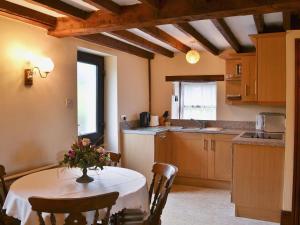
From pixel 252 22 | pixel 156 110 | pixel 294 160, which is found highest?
pixel 252 22

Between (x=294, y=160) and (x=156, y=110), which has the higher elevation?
(x=156, y=110)

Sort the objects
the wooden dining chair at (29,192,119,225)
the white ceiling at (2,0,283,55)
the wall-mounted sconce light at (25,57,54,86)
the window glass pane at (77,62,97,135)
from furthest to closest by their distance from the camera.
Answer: the window glass pane at (77,62,97,135), the wall-mounted sconce light at (25,57,54,86), the white ceiling at (2,0,283,55), the wooden dining chair at (29,192,119,225)

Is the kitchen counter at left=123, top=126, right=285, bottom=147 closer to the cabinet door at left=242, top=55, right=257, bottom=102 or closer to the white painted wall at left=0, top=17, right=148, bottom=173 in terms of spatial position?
the cabinet door at left=242, top=55, right=257, bottom=102

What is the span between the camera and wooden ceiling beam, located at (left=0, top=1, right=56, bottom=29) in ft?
8.47

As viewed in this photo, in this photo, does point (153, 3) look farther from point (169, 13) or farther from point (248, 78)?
point (248, 78)

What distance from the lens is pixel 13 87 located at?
2.88 m

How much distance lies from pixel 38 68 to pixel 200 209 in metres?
2.51

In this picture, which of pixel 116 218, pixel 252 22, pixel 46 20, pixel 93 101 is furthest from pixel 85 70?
pixel 116 218

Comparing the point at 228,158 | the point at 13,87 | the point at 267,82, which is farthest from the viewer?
the point at 228,158

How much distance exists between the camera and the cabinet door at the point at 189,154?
4742 millimetres

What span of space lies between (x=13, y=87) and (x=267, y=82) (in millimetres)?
2894

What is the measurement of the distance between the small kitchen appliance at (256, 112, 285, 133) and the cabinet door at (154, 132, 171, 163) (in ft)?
4.80

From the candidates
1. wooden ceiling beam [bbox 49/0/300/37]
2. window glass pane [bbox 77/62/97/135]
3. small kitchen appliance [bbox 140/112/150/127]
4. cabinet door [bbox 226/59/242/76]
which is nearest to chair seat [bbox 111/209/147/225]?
wooden ceiling beam [bbox 49/0/300/37]

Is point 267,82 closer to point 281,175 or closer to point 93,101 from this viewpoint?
point 281,175
